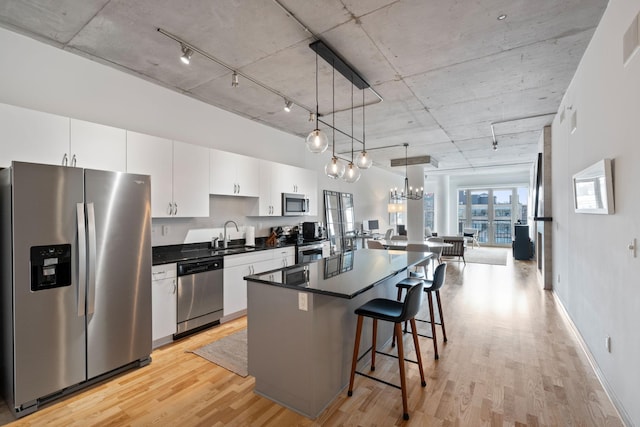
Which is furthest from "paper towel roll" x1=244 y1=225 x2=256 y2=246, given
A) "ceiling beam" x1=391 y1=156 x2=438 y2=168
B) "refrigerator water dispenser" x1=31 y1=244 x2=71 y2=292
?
"ceiling beam" x1=391 y1=156 x2=438 y2=168

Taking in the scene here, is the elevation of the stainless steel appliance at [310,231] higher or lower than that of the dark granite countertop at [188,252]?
higher

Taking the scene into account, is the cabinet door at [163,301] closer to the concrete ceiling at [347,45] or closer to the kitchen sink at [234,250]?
the kitchen sink at [234,250]

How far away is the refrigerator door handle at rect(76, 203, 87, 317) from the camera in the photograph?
2.44 metres

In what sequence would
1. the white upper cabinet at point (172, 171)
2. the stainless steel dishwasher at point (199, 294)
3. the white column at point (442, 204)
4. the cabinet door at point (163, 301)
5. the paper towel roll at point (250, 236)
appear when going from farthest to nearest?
the white column at point (442, 204) < the paper towel roll at point (250, 236) < the stainless steel dishwasher at point (199, 294) < the white upper cabinet at point (172, 171) < the cabinet door at point (163, 301)

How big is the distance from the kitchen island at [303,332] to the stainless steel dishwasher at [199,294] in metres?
1.37

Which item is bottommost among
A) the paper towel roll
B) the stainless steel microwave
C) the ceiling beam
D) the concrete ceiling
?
the paper towel roll

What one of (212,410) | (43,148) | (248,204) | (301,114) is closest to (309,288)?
(212,410)

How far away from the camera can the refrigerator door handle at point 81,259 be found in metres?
2.44

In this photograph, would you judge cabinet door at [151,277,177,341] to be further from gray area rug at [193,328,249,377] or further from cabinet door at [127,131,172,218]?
cabinet door at [127,131,172,218]

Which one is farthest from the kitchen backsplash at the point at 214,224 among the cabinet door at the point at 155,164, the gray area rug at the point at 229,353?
the gray area rug at the point at 229,353

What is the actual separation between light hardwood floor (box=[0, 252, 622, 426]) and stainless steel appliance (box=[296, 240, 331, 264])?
78.1 inches

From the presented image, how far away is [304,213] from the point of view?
5.63 meters

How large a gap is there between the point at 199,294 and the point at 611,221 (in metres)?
4.02

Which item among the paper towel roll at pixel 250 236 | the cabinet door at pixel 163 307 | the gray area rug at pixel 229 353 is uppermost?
the paper towel roll at pixel 250 236
